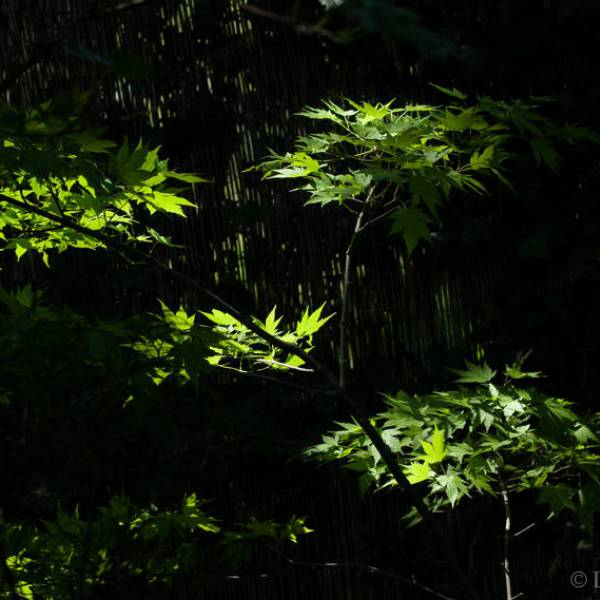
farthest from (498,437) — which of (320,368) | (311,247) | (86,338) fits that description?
(311,247)

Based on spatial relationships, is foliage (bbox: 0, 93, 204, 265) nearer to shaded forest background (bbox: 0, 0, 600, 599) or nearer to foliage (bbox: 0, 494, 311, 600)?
foliage (bbox: 0, 494, 311, 600)

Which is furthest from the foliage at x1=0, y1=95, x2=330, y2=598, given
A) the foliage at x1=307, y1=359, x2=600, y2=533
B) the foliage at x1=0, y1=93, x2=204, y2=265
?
the foliage at x1=307, y1=359, x2=600, y2=533

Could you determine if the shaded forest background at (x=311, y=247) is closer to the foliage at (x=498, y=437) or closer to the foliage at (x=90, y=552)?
the foliage at (x=90, y=552)

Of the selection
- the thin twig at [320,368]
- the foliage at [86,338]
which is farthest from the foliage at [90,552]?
the thin twig at [320,368]

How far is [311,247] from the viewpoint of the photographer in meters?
2.83

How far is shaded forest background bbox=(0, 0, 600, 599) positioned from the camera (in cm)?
275

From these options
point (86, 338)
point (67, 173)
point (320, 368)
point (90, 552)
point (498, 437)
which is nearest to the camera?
point (67, 173)

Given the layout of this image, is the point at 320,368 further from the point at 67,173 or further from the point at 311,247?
the point at 311,247

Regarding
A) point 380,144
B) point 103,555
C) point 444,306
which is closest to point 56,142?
point 380,144

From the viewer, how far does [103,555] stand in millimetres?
1921

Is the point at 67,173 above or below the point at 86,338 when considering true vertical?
above

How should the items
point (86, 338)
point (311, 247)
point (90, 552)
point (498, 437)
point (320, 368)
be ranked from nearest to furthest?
point (86, 338), point (320, 368), point (498, 437), point (90, 552), point (311, 247)

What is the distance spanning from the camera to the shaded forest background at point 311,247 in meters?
2.75

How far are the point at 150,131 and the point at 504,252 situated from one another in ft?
4.57
